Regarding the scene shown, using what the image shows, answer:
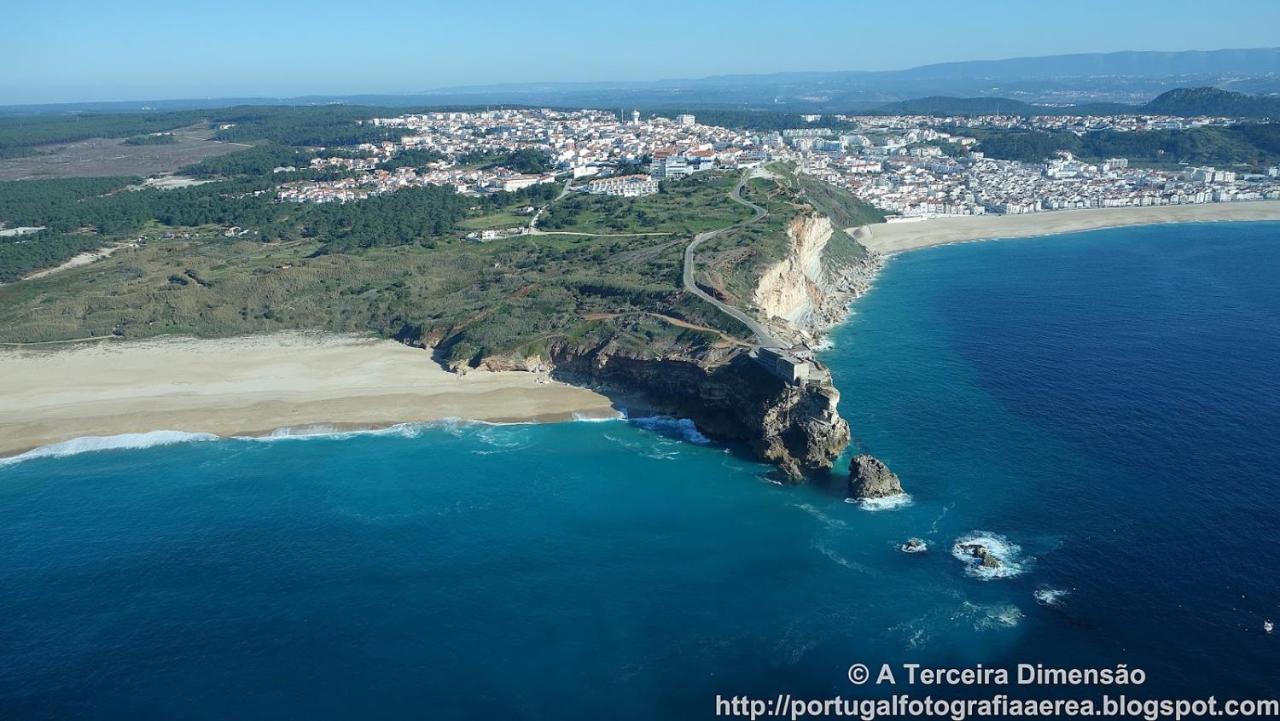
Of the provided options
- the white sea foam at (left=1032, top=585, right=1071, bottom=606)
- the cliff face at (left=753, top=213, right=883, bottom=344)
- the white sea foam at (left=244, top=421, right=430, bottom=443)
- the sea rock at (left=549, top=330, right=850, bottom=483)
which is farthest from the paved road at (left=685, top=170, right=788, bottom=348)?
the white sea foam at (left=1032, top=585, right=1071, bottom=606)

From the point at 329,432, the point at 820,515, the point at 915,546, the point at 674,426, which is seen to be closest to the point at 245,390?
the point at 329,432

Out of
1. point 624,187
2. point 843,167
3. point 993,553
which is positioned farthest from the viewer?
point 843,167

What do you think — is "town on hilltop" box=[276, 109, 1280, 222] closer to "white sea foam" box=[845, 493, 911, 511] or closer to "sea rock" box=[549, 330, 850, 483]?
"sea rock" box=[549, 330, 850, 483]

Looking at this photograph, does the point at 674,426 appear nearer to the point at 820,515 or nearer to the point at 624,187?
the point at 820,515

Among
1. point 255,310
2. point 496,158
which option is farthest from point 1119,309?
point 496,158

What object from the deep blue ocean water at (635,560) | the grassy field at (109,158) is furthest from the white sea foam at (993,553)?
the grassy field at (109,158)

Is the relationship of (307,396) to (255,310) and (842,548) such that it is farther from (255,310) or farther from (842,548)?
(842,548)
